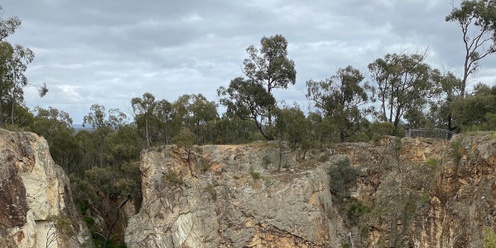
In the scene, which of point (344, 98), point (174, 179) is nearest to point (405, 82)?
point (344, 98)

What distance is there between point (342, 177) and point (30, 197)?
94.3 ft

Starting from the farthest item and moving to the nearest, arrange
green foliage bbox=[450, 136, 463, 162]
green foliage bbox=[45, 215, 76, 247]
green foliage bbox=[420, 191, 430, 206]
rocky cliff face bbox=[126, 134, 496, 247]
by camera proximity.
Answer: rocky cliff face bbox=[126, 134, 496, 247]
green foliage bbox=[45, 215, 76, 247]
green foliage bbox=[420, 191, 430, 206]
green foliage bbox=[450, 136, 463, 162]

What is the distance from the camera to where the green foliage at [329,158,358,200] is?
42719 millimetres

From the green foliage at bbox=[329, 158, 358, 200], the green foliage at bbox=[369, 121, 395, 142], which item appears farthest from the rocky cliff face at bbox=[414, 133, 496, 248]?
the green foliage at bbox=[369, 121, 395, 142]

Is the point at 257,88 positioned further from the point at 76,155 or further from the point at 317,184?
the point at 76,155

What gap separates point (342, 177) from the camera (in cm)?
4288

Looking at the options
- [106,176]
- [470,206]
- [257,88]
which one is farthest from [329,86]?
[106,176]

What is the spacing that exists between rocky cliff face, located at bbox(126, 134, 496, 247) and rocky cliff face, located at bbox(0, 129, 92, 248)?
23.1ft

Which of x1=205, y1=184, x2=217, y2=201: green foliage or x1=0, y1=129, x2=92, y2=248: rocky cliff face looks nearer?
x1=0, y1=129, x2=92, y2=248: rocky cliff face

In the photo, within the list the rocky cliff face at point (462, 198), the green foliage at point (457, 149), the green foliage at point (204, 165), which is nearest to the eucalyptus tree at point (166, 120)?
the green foliage at point (204, 165)

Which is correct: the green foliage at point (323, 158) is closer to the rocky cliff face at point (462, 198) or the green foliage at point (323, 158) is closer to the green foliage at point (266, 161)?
the green foliage at point (266, 161)

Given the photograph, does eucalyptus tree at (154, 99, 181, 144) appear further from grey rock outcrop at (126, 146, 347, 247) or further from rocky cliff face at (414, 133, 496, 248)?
rocky cliff face at (414, 133, 496, 248)

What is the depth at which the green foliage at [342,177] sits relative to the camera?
140ft

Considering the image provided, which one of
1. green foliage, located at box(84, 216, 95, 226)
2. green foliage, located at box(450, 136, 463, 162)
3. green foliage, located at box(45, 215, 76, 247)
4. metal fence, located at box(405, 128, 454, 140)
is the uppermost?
metal fence, located at box(405, 128, 454, 140)
